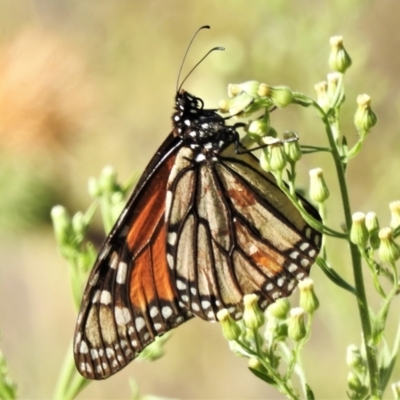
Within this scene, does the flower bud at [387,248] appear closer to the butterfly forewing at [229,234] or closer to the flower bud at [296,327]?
the flower bud at [296,327]

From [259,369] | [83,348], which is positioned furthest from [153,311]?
[259,369]

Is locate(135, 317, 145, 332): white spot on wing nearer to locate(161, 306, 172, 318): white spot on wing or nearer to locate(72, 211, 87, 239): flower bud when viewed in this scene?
locate(161, 306, 172, 318): white spot on wing

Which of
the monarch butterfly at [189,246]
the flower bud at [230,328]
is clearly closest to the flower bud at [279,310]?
the monarch butterfly at [189,246]

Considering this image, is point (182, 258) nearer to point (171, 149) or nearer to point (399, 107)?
point (171, 149)

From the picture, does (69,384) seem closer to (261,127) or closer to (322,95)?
(261,127)

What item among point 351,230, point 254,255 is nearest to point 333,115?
point 351,230
